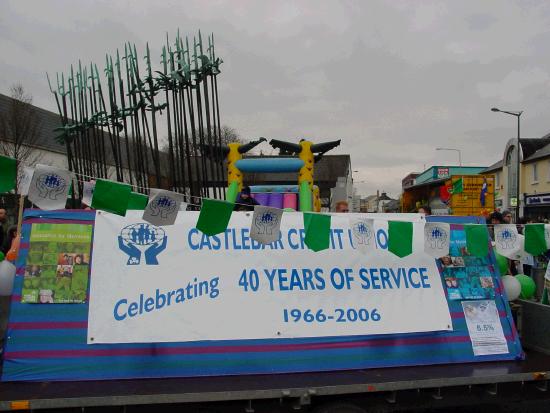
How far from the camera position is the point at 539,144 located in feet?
123

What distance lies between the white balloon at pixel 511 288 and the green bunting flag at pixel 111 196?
3.42 meters

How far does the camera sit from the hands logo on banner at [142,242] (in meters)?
3.52

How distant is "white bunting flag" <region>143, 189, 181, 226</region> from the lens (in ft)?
10.9

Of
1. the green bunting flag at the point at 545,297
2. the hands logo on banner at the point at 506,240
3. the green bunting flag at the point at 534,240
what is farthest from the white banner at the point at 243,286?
the green bunting flag at the point at 545,297

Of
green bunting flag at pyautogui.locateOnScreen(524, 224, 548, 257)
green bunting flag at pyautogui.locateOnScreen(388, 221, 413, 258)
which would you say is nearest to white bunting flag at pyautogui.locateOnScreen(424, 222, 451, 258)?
green bunting flag at pyautogui.locateOnScreen(388, 221, 413, 258)

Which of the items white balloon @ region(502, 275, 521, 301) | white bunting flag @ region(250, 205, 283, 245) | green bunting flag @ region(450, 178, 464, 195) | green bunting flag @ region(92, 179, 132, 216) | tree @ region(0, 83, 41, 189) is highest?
tree @ region(0, 83, 41, 189)

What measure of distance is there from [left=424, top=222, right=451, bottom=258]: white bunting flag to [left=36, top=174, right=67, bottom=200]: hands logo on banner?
9.52 ft

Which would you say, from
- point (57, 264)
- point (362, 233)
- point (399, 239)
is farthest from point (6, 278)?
point (399, 239)

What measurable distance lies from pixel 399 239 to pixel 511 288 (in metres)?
1.27

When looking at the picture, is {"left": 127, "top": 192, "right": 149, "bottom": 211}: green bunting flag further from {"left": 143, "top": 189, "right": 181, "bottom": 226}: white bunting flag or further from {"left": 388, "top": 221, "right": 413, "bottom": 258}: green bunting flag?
{"left": 388, "top": 221, "right": 413, "bottom": 258}: green bunting flag

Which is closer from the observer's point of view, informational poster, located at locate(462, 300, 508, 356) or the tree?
informational poster, located at locate(462, 300, 508, 356)

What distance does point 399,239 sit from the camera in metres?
3.79

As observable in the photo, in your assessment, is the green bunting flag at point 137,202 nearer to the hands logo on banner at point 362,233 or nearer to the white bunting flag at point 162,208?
the white bunting flag at point 162,208

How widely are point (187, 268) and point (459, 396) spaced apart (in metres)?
2.30
